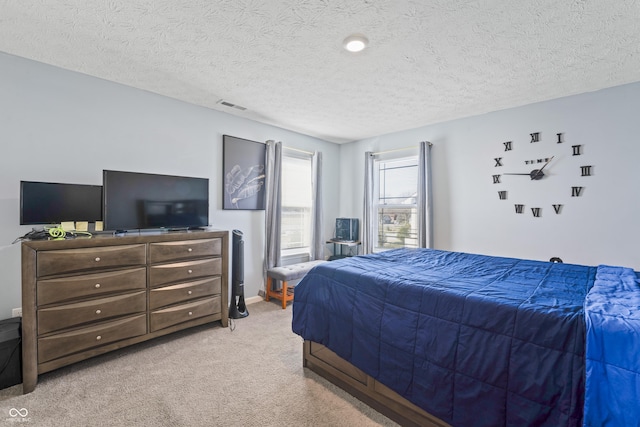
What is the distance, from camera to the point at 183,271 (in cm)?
278

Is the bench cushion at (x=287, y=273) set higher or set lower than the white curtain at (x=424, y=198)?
lower

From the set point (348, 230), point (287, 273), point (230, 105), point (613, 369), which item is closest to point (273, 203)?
point (287, 273)

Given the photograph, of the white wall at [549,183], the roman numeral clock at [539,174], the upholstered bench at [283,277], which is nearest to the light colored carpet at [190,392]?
the upholstered bench at [283,277]

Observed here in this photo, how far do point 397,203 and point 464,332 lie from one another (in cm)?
332

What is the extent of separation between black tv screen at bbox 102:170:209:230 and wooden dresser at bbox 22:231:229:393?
288 mm

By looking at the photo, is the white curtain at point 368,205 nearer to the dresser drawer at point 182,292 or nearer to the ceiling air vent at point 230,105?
the ceiling air vent at point 230,105

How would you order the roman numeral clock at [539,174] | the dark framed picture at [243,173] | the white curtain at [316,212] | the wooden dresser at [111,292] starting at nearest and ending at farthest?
the wooden dresser at [111,292], the roman numeral clock at [539,174], the dark framed picture at [243,173], the white curtain at [316,212]

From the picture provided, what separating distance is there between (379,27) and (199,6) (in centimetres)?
118

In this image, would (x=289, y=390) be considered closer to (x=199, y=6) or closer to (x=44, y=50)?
(x=199, y=6)

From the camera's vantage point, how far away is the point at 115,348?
2.35 meters

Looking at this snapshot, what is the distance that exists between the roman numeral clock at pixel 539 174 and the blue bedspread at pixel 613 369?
8.25 feet

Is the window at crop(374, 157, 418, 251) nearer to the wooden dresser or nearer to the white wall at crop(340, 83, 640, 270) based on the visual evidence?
the white wall at crop(340, 83, 640, 270)

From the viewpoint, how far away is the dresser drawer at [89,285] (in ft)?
6.73

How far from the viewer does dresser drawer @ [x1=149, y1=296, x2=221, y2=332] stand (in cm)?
260
